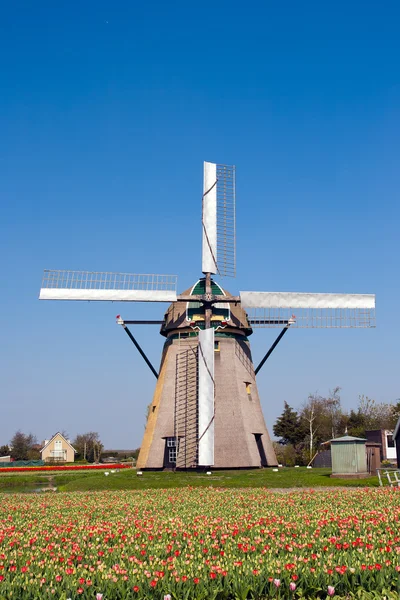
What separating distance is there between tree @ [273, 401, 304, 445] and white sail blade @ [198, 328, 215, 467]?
1481 inches

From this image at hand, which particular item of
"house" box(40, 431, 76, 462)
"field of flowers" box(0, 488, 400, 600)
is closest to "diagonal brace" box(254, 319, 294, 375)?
"field of flowers" box(0, 488, 400, 600)

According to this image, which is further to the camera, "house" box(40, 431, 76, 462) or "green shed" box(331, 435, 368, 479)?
"house" box(40, 431, 76, 462)

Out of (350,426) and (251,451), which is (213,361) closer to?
(251,451)

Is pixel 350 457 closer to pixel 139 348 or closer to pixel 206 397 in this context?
pixel 206 397

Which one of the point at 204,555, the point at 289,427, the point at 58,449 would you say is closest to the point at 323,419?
the point at 289,427

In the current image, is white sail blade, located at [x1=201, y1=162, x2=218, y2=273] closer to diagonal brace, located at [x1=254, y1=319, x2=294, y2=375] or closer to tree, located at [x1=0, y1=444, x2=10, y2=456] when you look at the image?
diagonal brace, located at [x1=254, y1=319, x2=294, y2=375]

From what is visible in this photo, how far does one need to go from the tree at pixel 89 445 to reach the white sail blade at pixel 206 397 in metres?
68.6

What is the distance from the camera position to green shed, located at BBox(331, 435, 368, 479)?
30484mm

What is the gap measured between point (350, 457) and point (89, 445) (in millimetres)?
83772

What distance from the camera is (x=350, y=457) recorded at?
30.6 metres

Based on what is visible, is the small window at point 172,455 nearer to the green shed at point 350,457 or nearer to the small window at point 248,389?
the small window at point 248,389

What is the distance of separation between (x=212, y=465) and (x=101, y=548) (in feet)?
82.0

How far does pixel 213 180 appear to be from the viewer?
3919 cm

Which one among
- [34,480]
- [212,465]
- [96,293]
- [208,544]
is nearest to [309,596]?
[208,544]
